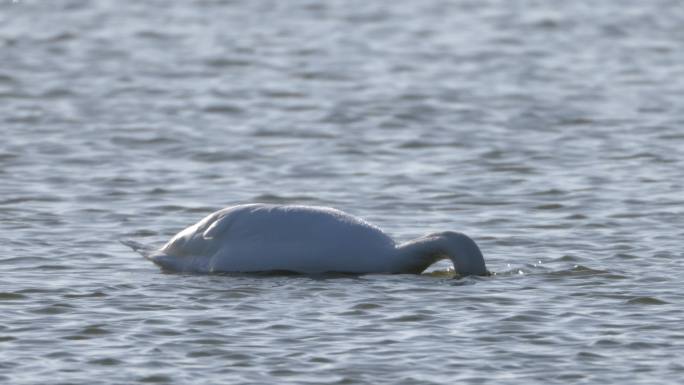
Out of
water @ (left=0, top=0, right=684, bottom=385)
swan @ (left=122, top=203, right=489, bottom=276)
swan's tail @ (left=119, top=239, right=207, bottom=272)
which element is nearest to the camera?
water @ (left=0, top=0, right=684, bottom=385)

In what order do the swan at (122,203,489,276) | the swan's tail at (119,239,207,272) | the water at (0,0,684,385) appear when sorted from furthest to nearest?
1. the swan's tail at (119,239,207,272)
2. the swan at (122,203,489,276)
3. the water at (0,0,684,385)

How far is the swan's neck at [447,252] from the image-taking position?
13.6m

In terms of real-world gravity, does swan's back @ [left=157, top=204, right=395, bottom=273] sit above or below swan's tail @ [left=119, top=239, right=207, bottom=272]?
above

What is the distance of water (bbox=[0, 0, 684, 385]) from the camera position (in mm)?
11594

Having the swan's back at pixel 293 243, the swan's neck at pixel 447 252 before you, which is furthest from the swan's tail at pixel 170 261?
the swan's neck at pixel 447 252

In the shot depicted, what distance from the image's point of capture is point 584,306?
A: 12789 millimetres

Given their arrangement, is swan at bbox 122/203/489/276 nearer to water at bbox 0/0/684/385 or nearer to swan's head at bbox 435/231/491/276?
swan's head at bbox 435/231/491/276

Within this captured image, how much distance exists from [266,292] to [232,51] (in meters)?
17.1

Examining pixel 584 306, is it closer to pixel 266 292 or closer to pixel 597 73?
pixel 266 292

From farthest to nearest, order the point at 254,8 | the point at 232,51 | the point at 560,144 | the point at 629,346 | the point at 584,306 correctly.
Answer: the point at 254,8
the point at 232,51
the point at 560,144
the point at 584,306
the point at 629,346

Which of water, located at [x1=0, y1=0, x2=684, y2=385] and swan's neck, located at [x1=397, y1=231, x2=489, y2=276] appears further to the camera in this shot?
swan's neck, located at [x1=397, y1=231, x2=489, y2=276]

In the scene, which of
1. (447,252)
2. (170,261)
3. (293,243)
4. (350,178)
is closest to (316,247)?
(293,243)

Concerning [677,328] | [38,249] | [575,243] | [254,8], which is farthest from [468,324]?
[254,8]

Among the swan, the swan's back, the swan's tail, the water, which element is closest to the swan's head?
the swan
